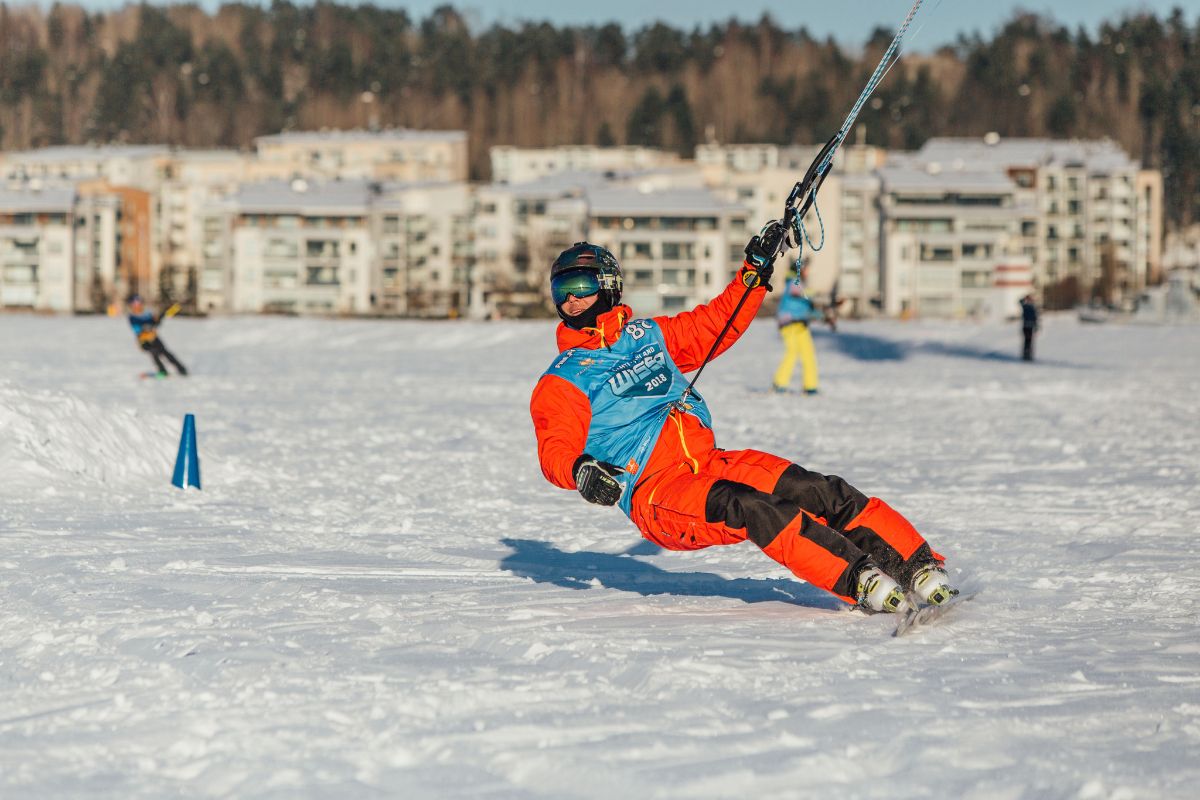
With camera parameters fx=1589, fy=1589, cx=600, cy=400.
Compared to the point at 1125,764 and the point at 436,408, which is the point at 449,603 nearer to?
the point at 1125,764

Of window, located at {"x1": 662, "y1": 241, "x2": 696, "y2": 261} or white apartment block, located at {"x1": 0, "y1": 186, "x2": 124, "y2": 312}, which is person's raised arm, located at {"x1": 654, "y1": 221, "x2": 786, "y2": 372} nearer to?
window, located at {"x1": 662, "y1": 241, "x2": 696, "y2": 261}

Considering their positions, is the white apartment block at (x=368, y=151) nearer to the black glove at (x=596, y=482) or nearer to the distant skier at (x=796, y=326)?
the distant skier at (x=796, y=326)

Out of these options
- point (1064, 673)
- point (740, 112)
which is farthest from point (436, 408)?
point (740, 112)

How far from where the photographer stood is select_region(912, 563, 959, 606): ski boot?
5.66 meters

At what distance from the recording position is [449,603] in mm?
6297

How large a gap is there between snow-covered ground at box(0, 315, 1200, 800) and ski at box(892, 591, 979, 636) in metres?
0.04

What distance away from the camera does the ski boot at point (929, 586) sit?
5.66 metres

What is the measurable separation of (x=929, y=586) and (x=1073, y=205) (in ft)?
360

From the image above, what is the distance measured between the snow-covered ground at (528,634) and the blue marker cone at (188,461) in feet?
0.81

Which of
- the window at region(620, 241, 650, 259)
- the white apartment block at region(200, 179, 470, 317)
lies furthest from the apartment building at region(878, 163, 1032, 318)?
the white apartment block at region(200, 179, 470, 317)

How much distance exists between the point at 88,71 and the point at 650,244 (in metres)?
105

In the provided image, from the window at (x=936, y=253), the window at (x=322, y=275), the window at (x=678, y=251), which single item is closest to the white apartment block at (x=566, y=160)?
the window at (x=322, y=275)

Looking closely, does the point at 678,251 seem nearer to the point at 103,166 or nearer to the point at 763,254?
the point at 103,166

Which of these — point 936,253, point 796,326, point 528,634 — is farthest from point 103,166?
point 528,634
